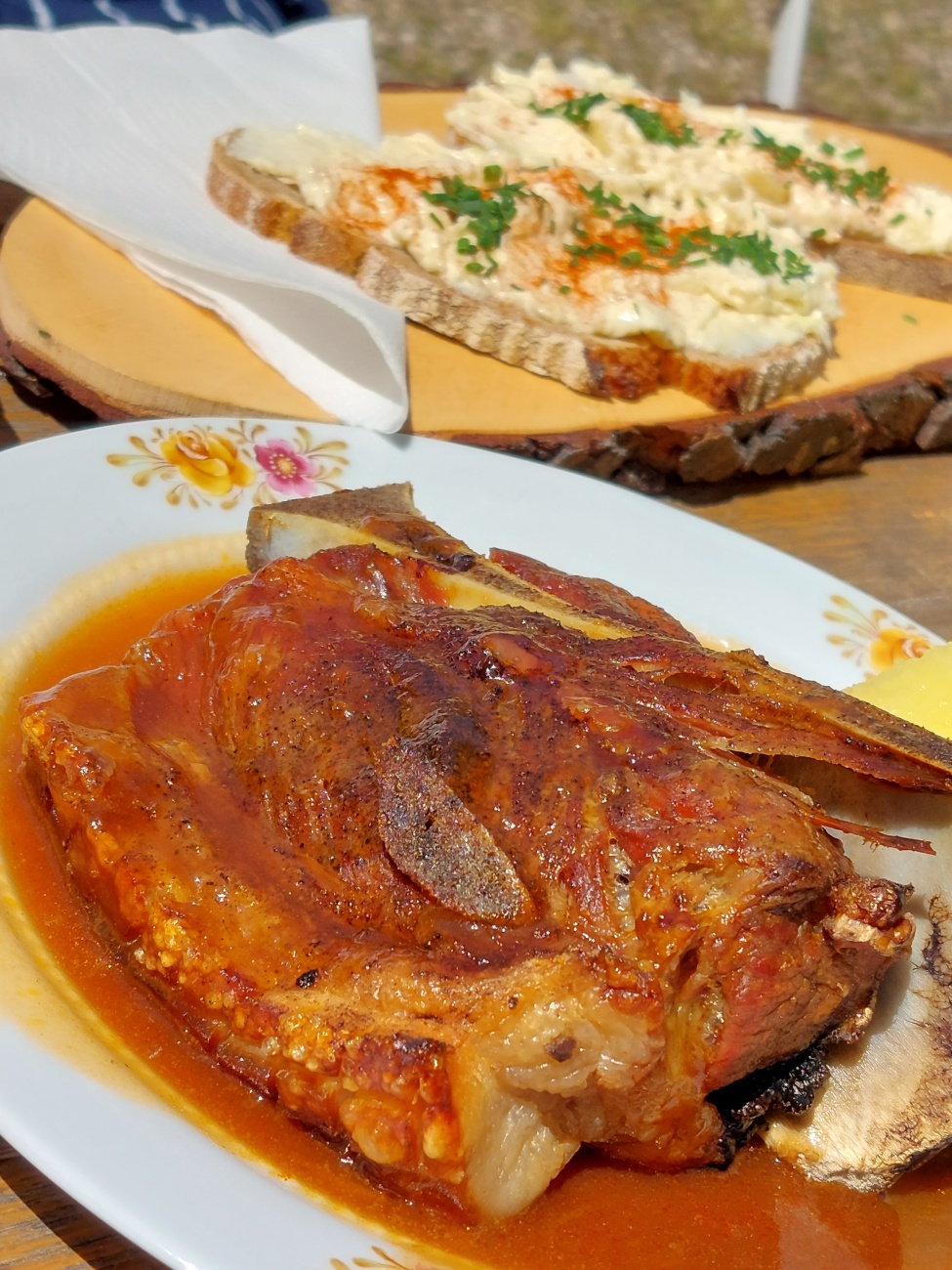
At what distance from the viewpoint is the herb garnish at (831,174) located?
6.45m

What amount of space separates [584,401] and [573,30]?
12.4m

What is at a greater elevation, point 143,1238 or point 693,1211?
point 143,1238

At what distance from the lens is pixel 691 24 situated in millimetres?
15672

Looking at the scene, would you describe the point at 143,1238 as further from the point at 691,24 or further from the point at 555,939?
the point at 691,24

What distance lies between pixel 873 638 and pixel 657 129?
12.8 feet

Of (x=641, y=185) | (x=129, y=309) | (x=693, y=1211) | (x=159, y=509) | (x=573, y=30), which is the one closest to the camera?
(x=693, y=1211)

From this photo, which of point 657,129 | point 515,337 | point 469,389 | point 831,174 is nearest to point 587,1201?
point 469,389

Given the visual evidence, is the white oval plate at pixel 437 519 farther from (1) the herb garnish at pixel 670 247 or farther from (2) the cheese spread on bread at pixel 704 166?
(2) the cheese spread on bread at pixel 704 166

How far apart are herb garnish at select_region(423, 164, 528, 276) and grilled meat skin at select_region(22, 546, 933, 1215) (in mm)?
3207

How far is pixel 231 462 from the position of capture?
3592mm

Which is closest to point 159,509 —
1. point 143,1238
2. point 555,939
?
point 555,939

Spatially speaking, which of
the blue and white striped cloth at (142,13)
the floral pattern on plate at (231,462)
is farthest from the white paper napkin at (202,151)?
the blue and white striped cloth at (142,13)

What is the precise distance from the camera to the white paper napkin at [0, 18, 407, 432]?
441cm

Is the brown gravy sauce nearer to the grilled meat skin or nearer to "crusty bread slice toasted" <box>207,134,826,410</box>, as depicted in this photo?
the grilled meat skin
